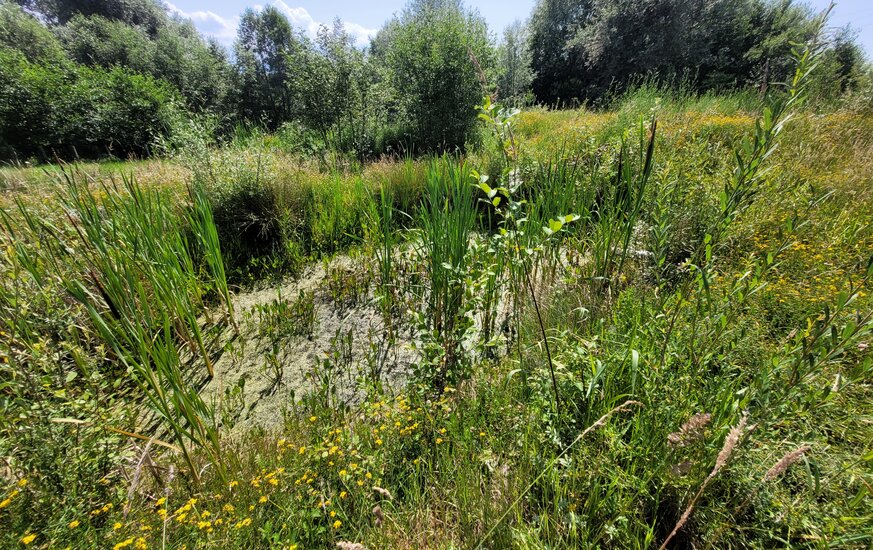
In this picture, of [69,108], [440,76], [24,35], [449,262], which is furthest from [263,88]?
[449,262]

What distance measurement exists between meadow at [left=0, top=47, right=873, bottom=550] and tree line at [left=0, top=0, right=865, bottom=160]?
94 centimetres

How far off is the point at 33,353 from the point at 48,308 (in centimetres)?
59

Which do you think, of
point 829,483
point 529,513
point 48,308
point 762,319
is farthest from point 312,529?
point 762,319

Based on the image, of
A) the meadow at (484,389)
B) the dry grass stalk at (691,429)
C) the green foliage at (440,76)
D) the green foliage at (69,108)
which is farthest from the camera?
the green foliage at (69,108)

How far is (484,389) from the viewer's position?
75.3 inches

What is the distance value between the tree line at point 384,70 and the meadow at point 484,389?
3.10 feet

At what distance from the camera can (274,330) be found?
114 inches

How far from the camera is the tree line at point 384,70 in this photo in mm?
10500

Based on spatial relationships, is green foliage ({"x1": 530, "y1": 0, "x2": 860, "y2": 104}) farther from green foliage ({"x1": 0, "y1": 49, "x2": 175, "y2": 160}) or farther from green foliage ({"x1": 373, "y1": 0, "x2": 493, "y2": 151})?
green foliage ({"x1": 0, "y1": 49, "x2": 175, "y2": 160})

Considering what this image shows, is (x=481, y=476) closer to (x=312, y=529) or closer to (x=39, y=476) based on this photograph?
(x=312, y=529)

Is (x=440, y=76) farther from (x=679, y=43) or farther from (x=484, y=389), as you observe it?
(x=679, y=43)

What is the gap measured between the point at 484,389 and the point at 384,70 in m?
12.9

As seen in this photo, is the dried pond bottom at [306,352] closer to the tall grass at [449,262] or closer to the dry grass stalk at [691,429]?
the tall grass at [449,262]

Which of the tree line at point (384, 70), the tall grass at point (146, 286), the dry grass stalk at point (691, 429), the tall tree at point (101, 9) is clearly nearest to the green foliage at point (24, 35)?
the tree line at point (384, 70)
